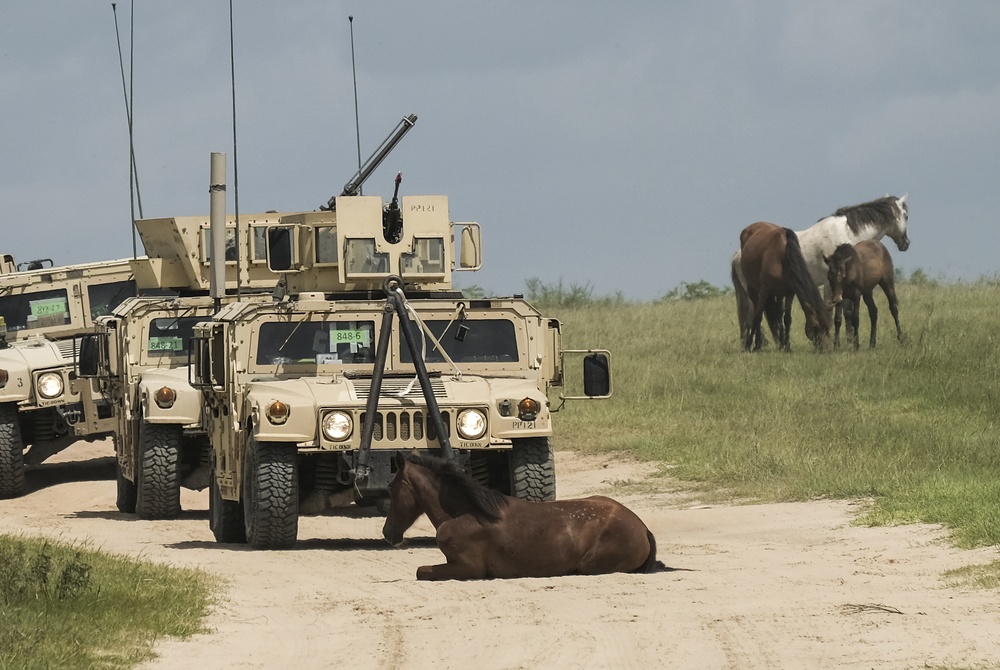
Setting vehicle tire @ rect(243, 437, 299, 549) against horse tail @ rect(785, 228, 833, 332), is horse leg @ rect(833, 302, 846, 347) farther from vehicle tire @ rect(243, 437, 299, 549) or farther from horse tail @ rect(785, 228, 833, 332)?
vehicle tire @ rect(243, 437, 299, 549)

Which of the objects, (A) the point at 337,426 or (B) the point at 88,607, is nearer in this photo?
(B) the point at 88,607

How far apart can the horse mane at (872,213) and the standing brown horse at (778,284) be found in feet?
4.40

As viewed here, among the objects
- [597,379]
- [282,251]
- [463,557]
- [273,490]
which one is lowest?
[463,557]

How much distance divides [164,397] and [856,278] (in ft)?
51.1

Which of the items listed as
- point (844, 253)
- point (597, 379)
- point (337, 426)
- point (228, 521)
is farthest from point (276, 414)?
point (844, 253)

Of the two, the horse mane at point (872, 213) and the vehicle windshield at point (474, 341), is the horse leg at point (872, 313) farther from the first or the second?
the vehicle windshield at point (474, 341)

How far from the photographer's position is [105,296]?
2050cm

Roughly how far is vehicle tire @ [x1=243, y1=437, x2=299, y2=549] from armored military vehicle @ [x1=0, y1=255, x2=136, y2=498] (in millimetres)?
6192

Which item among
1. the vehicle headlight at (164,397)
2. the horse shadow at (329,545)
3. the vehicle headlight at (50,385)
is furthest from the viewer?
the vehicle headlight at (50,385)

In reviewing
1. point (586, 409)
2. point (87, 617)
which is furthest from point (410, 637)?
point (586, 409)

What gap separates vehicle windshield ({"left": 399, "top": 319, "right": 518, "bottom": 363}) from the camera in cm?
1344

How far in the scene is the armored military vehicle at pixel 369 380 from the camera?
12.1 metres

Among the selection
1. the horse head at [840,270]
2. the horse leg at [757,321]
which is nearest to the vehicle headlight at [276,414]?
the horse leg at [757,321]

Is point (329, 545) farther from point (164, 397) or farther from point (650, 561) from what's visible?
point (650, 561)
